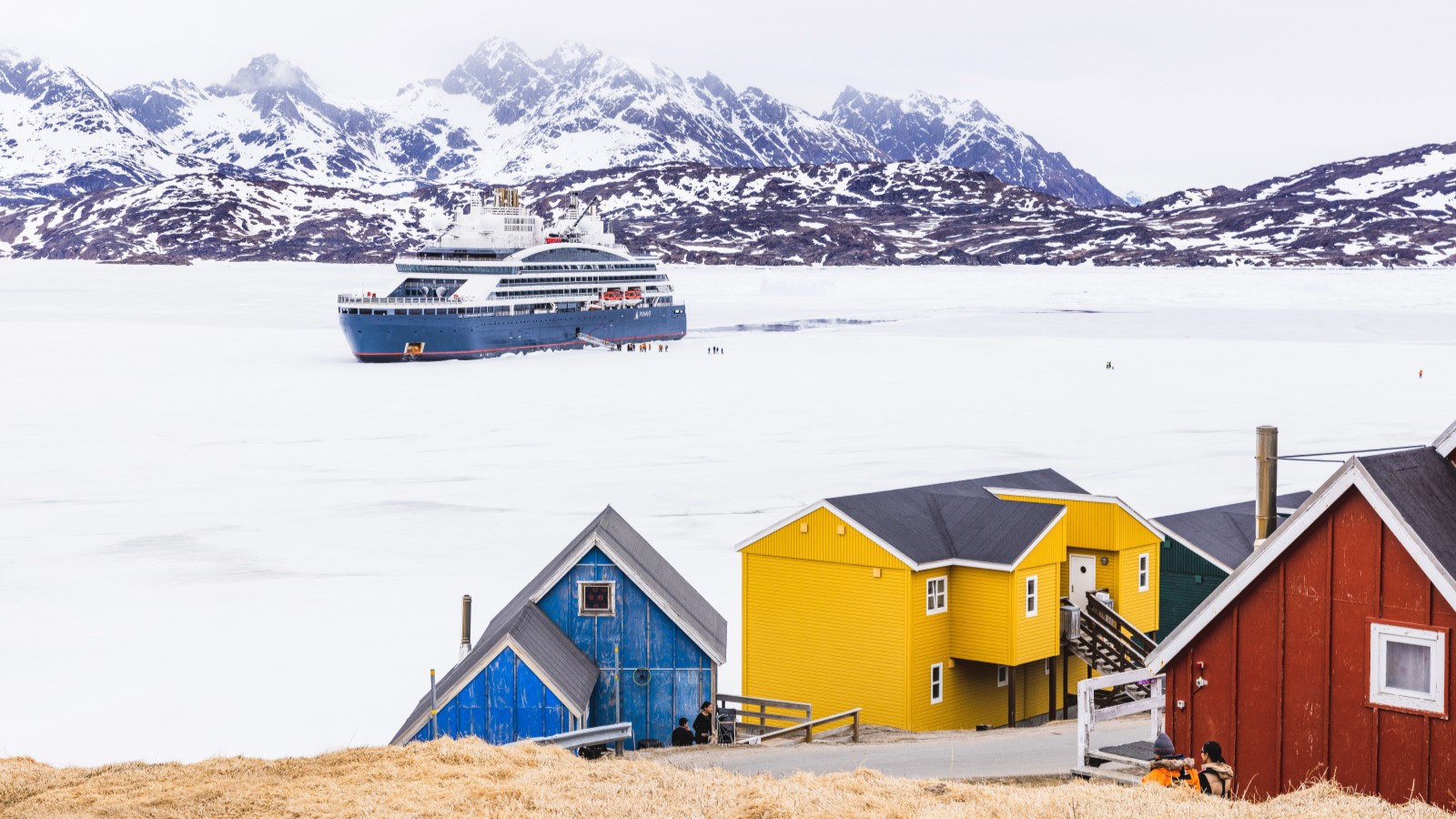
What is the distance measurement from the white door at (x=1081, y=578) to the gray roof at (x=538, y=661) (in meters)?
8.55

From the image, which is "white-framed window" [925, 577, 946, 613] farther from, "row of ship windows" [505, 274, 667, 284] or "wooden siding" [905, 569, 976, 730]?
"row of ship windows" [505, 274, 667, 284]

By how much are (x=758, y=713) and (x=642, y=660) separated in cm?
184

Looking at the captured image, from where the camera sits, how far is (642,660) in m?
20.4

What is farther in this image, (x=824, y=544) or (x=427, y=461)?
(x=427, y=461)

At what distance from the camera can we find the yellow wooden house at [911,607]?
2189cm

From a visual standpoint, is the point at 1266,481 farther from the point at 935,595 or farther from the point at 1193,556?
the point at 1193,556

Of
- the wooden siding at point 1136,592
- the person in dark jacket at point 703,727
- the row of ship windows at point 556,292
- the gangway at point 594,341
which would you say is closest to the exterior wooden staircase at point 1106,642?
the wooden siding at point 1136,592

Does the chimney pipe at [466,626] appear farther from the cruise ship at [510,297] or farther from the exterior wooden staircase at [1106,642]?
the cruise ship at [510,297]

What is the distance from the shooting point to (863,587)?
2212 centimetres

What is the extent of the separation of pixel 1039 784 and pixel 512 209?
10669 centimetres

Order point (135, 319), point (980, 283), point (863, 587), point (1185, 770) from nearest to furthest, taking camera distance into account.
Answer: point (1185, 770) < point (863, 587) < point (135, 319) < point (980, 283)

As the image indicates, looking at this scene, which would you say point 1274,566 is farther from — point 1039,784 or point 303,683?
point 303,683

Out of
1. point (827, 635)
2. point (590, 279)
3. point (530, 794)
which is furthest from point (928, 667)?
point (590, 279)

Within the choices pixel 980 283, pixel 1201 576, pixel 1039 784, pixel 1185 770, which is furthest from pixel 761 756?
pixel 980 283
